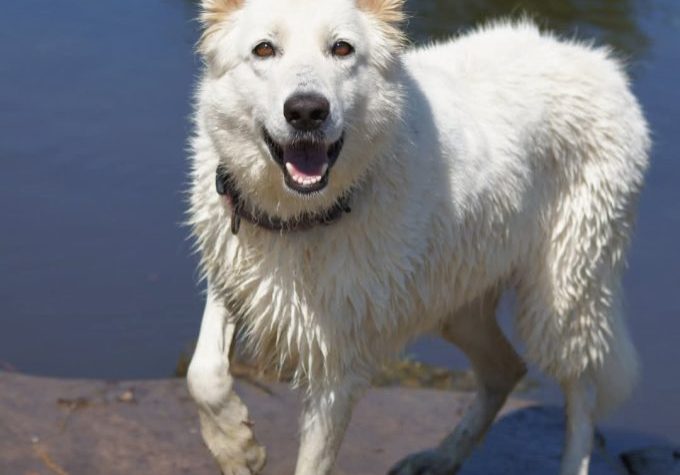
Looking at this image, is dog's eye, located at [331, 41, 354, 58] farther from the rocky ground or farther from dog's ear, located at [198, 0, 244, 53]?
the rocky ground

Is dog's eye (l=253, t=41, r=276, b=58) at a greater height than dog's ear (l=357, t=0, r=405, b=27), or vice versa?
dog's ear (l=357, t=0, r=405, b=27)

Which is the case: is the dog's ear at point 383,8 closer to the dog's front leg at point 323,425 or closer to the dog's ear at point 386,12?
the dog's ear at point 386,12

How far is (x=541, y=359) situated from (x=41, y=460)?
6.57 ft

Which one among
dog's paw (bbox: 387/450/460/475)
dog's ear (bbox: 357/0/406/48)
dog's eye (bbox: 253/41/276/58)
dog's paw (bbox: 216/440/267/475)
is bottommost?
dog's paw (bbox: 387/450/460/475)

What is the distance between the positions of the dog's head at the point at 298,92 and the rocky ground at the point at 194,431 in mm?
1499

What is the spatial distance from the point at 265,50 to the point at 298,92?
9.4 inches

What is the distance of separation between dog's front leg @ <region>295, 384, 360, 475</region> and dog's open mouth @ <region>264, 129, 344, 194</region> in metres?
0.83

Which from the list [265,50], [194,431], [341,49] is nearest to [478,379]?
[194,431]

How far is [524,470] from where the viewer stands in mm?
6551

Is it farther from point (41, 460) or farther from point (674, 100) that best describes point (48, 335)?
point (674, 100)

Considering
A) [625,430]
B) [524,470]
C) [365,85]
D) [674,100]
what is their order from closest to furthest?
1. [365,85]
2. [524,470]
3. [625,430]
4. [674,100]

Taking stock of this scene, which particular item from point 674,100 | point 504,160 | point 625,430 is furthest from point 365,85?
point 674,100

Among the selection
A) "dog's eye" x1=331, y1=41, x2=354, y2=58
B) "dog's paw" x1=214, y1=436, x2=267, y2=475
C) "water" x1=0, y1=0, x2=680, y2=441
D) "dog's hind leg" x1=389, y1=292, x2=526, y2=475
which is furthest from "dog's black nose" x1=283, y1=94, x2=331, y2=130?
"water" x1=0, y1=0, x2=680, y2=441

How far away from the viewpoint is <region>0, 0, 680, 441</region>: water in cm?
743
